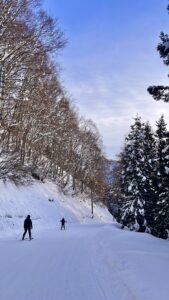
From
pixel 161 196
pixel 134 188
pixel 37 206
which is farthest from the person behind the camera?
pixel 134 188

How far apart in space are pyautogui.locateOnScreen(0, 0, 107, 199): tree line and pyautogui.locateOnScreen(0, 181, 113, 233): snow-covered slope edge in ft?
8.37

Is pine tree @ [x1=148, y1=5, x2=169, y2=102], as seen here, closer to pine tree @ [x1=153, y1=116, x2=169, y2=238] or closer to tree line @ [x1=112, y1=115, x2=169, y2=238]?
pine tree @ [x1=153, y1=116, x2=169, y2=238]

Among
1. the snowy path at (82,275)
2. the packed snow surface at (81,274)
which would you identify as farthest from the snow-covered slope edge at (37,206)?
the snowy path at (82,275)

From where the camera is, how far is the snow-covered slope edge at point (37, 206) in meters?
33.4

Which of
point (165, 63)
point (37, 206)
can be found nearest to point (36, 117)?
point (37, 206)

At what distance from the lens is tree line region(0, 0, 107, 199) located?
24750 millimetres

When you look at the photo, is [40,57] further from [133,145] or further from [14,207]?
[133,145]

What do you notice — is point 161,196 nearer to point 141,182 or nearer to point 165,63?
point 141,182

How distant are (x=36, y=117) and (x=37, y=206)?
884 centimetres

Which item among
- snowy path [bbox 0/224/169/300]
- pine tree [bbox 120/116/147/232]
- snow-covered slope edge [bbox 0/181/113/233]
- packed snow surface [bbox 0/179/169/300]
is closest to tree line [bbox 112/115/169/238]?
pine tree [bbox 120/116/147/232]

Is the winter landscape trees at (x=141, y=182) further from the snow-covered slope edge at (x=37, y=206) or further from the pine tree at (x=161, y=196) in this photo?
the snow-covered slope edge at (x=37, y=206)

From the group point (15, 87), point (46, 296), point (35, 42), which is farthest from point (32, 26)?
point (46, 296)

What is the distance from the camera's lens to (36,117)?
134 feet

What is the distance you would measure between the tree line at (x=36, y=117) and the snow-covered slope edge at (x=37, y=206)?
255 cm
